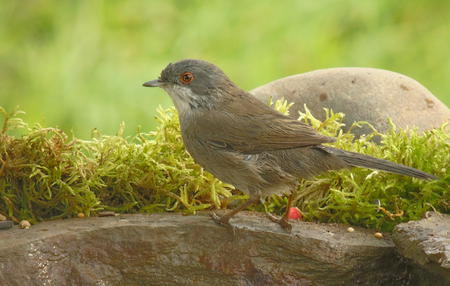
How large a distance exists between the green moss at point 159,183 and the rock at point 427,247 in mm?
466

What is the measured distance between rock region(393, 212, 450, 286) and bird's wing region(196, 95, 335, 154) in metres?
0.71

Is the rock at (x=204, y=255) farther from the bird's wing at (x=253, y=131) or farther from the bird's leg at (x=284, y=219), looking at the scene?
the bird's wing at (x=253, y=131)

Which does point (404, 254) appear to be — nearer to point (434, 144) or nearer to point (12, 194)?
point (434, 144)

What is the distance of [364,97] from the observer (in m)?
6.12

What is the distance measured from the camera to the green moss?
475cm

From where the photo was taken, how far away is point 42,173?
15.5 ft

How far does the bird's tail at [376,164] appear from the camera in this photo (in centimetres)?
433

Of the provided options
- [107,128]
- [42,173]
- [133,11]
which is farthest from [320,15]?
[42,173]

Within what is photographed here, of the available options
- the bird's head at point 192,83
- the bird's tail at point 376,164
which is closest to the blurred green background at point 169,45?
the bird's head at point 192,83

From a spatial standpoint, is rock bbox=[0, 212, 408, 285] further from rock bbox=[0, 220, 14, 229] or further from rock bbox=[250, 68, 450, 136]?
rock bbox=[250, 68, 450, 136]

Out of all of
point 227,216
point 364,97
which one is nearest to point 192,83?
point 227,216

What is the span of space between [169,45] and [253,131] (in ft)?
11.4

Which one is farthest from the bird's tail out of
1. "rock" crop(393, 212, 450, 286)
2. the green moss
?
the green moss

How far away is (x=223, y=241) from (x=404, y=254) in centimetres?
98
